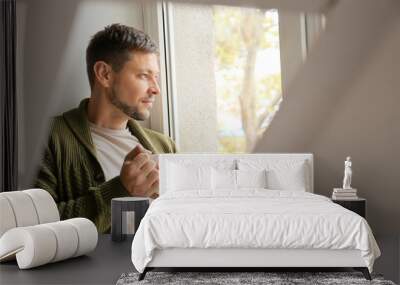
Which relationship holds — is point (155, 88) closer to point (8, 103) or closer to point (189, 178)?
point (189, 178)

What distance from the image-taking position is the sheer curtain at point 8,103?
6.99 meters

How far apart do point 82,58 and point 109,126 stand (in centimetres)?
77

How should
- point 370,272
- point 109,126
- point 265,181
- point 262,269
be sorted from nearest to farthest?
point 370,272 < point 262,269 < point 265,181 < point 109,126

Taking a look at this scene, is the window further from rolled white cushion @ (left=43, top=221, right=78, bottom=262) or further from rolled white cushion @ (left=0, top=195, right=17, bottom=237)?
rolled white cushion @ (left=0, top=195, right=17, bottom=237)

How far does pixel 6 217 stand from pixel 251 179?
2396 mm

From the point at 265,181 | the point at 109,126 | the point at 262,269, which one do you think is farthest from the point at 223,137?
the point at 262,269

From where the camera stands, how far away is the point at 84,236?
19.0ft

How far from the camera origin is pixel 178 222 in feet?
16.4

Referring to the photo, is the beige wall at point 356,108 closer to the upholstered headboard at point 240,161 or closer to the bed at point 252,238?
the upholstered headboard at point 240,161

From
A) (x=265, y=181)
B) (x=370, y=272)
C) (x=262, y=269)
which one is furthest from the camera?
(x=265, y=181)

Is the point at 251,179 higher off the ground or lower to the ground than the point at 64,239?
higher

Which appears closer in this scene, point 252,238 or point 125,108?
point 252,238

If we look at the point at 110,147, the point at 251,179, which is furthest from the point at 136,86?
the point at 251,179

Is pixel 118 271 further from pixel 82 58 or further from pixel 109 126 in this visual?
pixel 82 58
